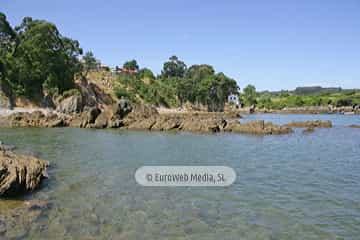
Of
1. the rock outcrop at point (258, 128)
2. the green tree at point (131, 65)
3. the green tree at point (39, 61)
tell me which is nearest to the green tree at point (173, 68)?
the green tree at point (131, 65)

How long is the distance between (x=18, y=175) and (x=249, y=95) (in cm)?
14596

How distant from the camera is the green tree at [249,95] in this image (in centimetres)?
14768

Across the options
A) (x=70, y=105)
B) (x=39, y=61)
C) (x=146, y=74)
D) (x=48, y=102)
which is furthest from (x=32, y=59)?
(x=146, y=74)

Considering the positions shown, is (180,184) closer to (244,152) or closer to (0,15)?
(244,152)

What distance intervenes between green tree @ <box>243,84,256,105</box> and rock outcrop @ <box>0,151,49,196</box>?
140598mm

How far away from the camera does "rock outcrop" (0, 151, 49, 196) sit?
11191 millimetres

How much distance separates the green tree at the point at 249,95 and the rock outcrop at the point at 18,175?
461 feet

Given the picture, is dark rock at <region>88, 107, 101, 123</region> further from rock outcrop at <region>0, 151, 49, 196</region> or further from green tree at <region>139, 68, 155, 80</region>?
green tree at <region>139, 68, 155, 80</region>

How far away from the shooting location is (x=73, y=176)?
15008 millimetres

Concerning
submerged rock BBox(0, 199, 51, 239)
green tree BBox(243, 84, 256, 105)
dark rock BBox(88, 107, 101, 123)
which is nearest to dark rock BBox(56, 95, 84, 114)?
dark rock BBox(88, 107, 101, 123)

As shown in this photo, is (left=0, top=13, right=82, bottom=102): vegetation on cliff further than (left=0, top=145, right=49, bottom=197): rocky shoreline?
Yes

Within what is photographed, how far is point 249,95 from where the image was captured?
150875mm

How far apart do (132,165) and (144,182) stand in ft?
13.3

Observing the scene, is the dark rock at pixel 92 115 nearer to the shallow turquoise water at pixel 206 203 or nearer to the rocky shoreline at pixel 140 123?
the rocky shoreline at pixel 140 123
